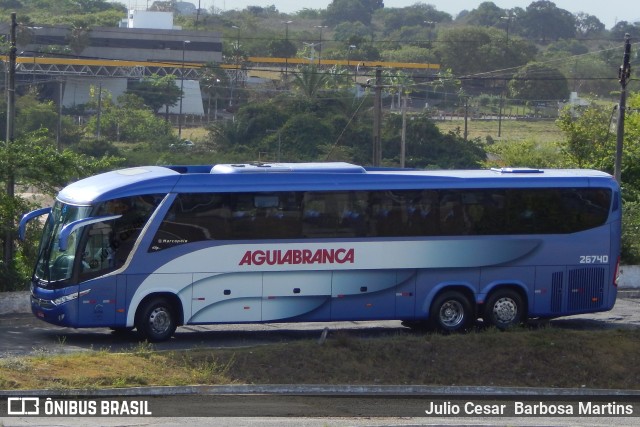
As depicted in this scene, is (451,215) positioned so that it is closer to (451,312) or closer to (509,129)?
(451,312)

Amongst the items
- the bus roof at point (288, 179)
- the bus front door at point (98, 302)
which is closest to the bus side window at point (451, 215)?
the bus roof at point (288, 179)

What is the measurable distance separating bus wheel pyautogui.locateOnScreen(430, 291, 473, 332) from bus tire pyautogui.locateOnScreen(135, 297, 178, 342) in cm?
479

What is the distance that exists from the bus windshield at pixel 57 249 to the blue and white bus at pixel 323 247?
26 mm

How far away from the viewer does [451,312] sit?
1884 cm

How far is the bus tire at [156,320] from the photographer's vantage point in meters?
17.3

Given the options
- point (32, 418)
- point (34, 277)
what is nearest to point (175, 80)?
point (34, 277)

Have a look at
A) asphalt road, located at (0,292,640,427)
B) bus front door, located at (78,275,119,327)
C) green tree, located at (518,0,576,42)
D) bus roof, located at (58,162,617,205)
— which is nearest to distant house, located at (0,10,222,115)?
asphalt road, located at (0,292,640,427)

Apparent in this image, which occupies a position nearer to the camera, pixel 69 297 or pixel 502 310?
pixel 69 297

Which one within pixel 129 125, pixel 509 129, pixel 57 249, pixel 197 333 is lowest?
pixel 197 333

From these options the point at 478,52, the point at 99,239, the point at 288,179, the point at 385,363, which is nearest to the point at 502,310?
the point at 385,363

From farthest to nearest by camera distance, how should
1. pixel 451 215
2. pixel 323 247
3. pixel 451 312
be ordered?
pixel 451 312
pixel 451 215
pixel 323 247

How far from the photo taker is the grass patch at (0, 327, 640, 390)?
14.2 m

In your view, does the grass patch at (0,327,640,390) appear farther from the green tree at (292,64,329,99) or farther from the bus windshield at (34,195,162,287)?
the green tree at (292,64,329,99)

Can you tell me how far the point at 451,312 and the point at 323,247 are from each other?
9.38ft
